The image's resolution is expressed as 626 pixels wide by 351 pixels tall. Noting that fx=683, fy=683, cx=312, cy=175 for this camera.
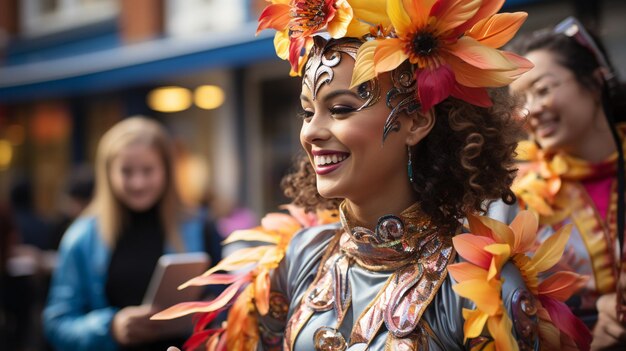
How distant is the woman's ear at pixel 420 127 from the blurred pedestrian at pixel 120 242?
5.04ft

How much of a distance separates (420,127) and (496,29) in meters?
0.29

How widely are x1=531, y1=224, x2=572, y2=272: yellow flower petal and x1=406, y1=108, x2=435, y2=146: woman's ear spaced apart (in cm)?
38

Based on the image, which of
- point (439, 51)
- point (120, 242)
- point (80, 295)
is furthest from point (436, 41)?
point (80, 295)

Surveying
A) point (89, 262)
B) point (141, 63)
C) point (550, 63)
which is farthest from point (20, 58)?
point (550, 63)

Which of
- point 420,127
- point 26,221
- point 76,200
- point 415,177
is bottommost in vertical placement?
point 26,221

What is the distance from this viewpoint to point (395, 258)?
1633mm

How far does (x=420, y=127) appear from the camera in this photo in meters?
1.63

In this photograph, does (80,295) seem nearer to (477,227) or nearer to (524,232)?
(477,227)

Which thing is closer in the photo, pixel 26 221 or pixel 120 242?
pixel 120 242

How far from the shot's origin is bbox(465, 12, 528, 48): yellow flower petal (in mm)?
1581

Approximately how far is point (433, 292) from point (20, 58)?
12.1 m

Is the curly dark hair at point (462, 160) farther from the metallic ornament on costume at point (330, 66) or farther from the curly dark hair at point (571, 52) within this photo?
the curly dark hair at point (571, 52)

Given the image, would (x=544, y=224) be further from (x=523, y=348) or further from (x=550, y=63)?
(x=523, y=348)

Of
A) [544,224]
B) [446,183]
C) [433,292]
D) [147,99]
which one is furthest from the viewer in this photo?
[147,99]
